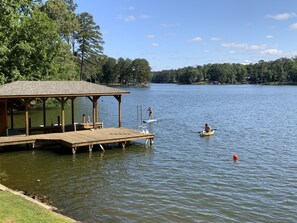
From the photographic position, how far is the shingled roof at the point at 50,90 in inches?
816

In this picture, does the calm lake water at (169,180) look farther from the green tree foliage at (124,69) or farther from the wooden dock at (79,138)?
the green tree foliage at (124,69)

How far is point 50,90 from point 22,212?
13600mm

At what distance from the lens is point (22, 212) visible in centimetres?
938

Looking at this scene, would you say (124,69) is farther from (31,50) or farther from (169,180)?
(169,180)

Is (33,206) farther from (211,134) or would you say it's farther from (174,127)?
(174,127)

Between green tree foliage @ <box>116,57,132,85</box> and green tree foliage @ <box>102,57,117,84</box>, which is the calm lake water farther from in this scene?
green tree foliage @ <box>116,57,132,85</box>

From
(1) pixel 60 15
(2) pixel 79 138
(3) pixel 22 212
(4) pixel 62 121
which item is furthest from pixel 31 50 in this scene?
(3) pixel 22 212

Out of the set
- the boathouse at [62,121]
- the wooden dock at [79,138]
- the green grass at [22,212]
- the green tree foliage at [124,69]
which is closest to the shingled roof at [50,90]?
the boathouse at [62,121]

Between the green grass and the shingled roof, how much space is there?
1079 centimetres

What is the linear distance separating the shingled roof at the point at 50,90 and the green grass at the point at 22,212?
10.8 m

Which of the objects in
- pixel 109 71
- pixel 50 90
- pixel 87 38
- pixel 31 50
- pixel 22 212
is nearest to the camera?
pixel 22 212

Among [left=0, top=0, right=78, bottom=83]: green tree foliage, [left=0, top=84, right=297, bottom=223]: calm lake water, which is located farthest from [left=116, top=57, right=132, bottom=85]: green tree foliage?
[left=0, top=84, right=297, bottom=223]: calm lake water

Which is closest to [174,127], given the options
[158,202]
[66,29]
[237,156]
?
[237,156]

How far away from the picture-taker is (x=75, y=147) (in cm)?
1989
